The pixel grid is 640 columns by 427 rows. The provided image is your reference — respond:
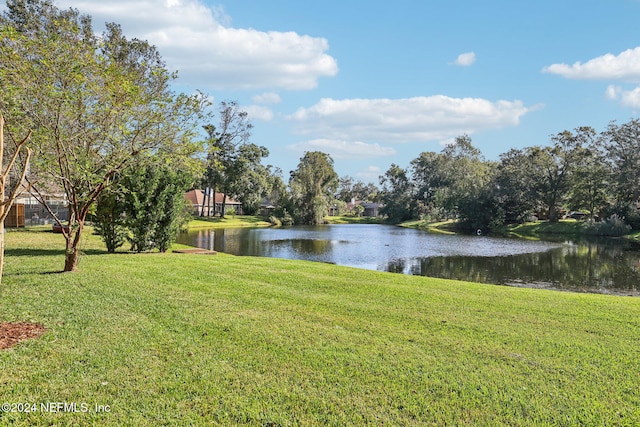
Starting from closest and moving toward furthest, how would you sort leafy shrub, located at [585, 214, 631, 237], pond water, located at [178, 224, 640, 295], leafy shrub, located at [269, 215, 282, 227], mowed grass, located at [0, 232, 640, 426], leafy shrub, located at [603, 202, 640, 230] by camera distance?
mowed grass, located at [0, 232, 640, 426]
pond water, located at [178, 224, 640, 295]
leafy shrub, located at [585, 214, 631, 237]
leafy shrub, located at [603, 202, 640, 230]
leafy shrub, located at [269, 215, 282, 227]

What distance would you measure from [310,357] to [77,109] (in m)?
6.31

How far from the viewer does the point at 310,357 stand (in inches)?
197

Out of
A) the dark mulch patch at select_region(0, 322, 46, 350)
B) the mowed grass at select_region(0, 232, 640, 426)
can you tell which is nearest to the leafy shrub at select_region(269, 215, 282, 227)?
the mowed grass at select_region(0, 232, 640, 426)

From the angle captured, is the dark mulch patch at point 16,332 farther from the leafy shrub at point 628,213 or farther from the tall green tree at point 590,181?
the tall green tree at point 590,181

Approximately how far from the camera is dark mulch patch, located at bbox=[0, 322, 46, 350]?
16.8 feet

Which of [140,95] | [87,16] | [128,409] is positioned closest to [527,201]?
[87,16]

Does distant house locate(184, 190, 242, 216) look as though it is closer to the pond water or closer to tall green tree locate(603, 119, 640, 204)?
the pond water

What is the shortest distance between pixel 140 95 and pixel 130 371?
6.11m

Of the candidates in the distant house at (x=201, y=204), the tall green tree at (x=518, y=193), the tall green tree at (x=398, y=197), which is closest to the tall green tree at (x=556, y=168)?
the tall green tree at (x=518, y=193)

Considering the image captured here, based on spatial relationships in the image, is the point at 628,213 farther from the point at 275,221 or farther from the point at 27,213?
the point at 27,213

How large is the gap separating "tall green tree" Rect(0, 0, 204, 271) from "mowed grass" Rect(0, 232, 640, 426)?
2.27 m

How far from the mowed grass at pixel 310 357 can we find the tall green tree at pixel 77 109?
2.27 m

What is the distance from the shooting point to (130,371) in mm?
4449

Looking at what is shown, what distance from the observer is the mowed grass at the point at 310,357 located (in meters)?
3.87
